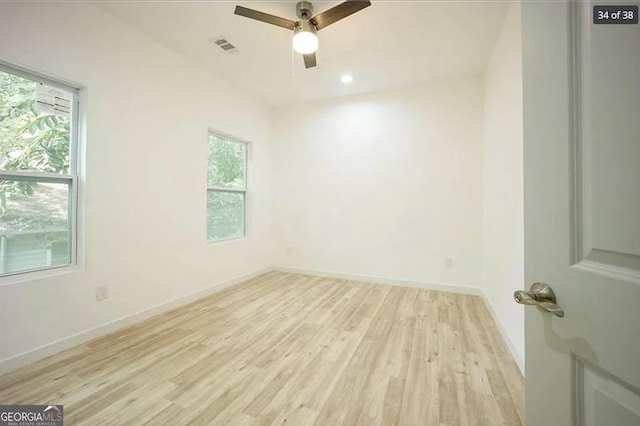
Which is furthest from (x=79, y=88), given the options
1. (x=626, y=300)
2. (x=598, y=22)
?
(x=626, y=300)

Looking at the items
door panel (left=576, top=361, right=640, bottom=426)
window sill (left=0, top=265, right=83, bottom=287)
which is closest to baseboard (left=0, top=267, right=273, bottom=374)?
window sill (left=0, top=265, right=83, bottom=287)

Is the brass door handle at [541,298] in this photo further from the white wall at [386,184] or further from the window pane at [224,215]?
the window pane at [224,215]

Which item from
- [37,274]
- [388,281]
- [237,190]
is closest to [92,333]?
[37,274]

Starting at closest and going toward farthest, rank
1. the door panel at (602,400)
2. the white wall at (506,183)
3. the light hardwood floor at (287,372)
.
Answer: the door panel at (602,400) < the light hardwood floor at (287,372) < the white wall at (506,183)

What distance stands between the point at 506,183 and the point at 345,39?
2.02 metres

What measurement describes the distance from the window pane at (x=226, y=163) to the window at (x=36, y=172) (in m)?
1.41

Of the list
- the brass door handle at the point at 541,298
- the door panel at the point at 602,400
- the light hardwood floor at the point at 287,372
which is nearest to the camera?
the door panel at the point at 602,400

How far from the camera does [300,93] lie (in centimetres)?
381

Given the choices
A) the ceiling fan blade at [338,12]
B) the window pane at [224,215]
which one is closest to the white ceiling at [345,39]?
the ceiling fan blade at [338,12]

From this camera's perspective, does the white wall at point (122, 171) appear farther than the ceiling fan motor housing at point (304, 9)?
No

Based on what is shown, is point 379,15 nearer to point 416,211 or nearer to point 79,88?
point 416,211

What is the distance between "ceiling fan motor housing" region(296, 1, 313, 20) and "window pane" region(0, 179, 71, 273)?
2.34 meters

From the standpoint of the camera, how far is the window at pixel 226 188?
3.35m

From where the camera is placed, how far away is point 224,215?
11.8 ft
